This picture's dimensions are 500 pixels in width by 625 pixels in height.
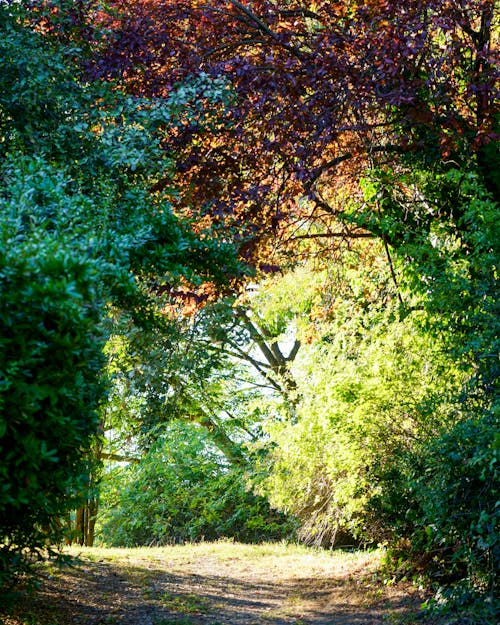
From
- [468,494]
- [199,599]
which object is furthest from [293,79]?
[199,599]

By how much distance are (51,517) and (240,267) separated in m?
2.88

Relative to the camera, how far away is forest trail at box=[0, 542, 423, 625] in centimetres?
655

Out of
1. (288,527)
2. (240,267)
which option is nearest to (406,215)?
(240,267)

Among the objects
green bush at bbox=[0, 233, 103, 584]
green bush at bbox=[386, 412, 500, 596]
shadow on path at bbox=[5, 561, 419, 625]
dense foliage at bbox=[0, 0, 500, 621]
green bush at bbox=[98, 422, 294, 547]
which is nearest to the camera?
green bush at bbox=[0, 233, 103, 584]

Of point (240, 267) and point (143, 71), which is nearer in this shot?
point (240, 267)

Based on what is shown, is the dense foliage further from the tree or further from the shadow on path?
the shadow on path

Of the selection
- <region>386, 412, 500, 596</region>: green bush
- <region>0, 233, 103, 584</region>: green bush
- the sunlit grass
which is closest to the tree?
<region>0, 233, 103, 584</region>: green bush

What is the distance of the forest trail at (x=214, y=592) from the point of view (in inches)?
258

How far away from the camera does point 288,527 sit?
14164mm

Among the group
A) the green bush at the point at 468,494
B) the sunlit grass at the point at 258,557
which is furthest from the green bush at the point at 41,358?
the sunlit grass at the point at 258,557

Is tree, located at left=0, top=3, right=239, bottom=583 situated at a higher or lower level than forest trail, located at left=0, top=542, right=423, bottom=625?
higher

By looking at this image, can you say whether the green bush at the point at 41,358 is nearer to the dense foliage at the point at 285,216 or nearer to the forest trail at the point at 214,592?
the dense foliage at the point at 285,216

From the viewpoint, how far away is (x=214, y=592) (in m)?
8.16

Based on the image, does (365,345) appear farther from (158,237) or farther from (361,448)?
(158,237)
